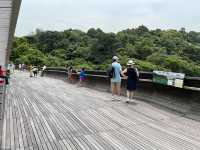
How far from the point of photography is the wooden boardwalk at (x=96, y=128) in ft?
26.0

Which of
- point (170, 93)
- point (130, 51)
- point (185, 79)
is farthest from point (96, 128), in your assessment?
point (130, 51)

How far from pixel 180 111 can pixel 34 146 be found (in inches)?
259

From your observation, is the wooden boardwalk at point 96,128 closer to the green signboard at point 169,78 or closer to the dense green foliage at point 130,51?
the green signboard at point 169,78

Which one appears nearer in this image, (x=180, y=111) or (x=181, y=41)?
(x=180, y=111)

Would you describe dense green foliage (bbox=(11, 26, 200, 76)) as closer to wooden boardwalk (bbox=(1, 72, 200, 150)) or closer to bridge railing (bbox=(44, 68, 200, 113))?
bridge railing (bbox=(44, 68, 200, 113))

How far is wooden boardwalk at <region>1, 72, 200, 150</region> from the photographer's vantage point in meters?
7.93

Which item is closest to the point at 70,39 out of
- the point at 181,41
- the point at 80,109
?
the point at 181,41

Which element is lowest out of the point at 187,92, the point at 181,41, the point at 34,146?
the point at 34,146

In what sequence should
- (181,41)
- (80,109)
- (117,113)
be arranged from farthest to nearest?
(181,41) < (80,109) < (117,113)

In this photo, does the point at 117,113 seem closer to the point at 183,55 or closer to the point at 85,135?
the point at 85,135

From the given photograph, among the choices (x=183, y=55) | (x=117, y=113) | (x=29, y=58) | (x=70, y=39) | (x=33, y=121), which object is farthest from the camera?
(x=70, y=39)

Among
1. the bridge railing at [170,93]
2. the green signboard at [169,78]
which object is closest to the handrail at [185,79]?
the bridge railing at [170,93]

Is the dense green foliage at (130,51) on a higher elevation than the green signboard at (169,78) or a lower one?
higher

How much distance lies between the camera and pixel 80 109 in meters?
13.3
